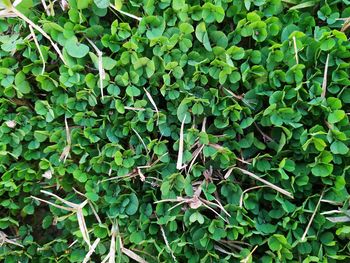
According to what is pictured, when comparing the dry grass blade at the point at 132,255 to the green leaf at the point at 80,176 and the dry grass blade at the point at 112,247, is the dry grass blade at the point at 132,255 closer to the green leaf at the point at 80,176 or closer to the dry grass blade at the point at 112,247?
the dry grass blade at the point at 112,247

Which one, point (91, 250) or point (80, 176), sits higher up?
point (80, 176)

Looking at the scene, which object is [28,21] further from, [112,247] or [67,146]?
[112,247]

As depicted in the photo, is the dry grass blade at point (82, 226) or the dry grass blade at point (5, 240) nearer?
the dry grass blade at point (82, 226)

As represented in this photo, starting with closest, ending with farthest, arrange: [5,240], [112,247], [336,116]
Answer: [336,116] < [112,247] < [5,240]

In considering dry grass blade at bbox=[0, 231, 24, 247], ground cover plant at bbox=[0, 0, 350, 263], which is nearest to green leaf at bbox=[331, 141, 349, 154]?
ground cover plant at bbox=[0, 0, 350, 263]

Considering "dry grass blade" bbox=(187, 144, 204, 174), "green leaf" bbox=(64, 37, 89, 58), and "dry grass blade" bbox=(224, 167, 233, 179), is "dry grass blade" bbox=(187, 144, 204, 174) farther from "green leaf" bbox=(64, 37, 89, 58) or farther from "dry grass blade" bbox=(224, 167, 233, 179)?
"green leaf" bbox=(64, 37, 89, 58)

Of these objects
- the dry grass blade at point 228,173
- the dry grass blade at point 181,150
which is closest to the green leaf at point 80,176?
the dry grass blade at point 181,150

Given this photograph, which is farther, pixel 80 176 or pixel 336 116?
pixel 80 176

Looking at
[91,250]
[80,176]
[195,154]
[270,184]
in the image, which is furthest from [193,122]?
[91,250]

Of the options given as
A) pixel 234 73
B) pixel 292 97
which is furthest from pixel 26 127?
pixel 292 97
